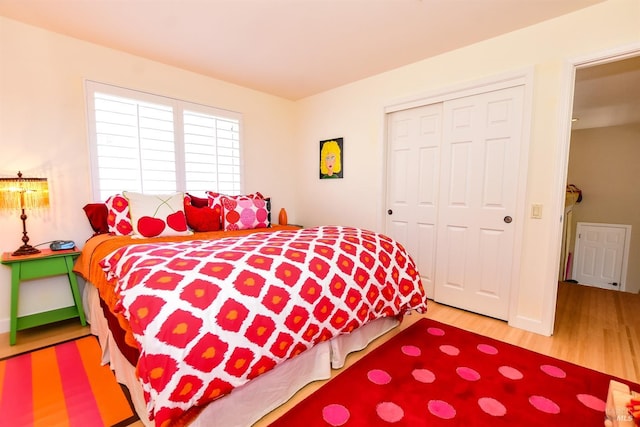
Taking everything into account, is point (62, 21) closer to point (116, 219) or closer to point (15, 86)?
point (15, 86)

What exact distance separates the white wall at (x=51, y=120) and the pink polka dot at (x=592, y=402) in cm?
373

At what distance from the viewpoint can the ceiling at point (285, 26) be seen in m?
2.03

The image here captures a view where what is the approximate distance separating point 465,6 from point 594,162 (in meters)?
4.50

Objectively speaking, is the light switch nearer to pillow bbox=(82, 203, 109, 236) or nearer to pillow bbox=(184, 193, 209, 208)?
pillow bbox=(184, 193, 209, 208)

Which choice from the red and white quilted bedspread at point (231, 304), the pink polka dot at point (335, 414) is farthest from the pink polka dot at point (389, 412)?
the red and white quilted bedspread at point (231, 304)

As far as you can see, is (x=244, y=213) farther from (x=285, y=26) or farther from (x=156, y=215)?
(x=285, y=26)

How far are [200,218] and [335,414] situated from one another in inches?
78.4

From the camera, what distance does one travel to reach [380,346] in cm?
206

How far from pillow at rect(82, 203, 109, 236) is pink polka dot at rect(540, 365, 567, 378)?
3423 millimetres

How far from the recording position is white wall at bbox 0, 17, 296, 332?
2.24 metres

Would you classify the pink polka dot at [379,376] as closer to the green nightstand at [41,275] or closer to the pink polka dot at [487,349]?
the pink polka dot at [487,349]

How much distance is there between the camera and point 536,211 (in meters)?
2.30

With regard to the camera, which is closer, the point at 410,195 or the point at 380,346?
the point at 380,346

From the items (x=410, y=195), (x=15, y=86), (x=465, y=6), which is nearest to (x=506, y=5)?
(x=465, y=6)
